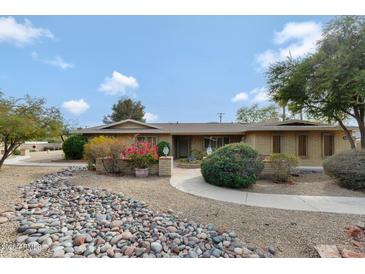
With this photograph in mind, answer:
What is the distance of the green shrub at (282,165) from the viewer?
29.7 ft

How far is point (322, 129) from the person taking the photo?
51.6 ft

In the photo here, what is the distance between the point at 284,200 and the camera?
650 centimetres

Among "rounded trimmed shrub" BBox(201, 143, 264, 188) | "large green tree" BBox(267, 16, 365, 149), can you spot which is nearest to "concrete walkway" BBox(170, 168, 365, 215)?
"rounded trimmed shrub" BBox(201, 143, 264, 188)

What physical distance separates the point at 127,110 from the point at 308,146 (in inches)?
1413

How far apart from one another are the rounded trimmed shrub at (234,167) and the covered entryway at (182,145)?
12482mm

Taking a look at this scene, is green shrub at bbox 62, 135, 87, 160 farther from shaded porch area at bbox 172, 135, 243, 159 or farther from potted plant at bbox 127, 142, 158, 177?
potted plant at bbox 127, 142, 158, 177

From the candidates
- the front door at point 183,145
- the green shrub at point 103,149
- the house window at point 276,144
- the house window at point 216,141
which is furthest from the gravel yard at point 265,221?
the front door at point 183,145

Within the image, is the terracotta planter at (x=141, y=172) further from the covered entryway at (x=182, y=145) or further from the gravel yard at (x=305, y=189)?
the covered entryway at (x=182, y=145)

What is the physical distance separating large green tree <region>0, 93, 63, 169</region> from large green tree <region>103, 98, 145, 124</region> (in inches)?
1250

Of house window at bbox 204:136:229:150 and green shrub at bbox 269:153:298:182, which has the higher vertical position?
house window at bbox 204:136:229:150

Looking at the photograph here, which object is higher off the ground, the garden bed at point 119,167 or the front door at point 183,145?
the front door at point 183,145

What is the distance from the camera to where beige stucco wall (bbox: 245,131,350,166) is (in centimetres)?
1606

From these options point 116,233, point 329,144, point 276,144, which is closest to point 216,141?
point 276,144

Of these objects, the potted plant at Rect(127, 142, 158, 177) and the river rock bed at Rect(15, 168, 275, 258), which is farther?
the potted plant at Rect(127, 142, 158, 177)
